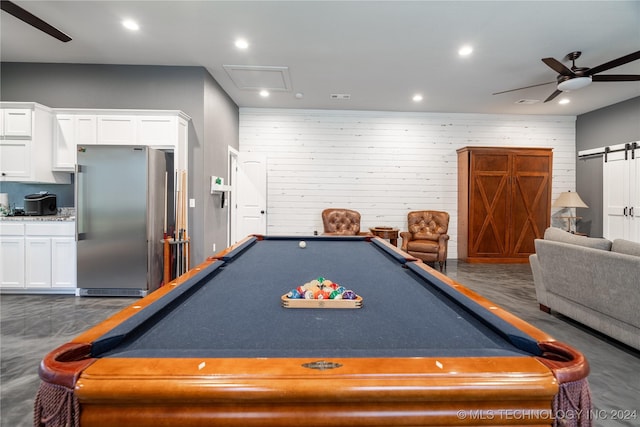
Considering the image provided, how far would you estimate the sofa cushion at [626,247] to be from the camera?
2374 mm

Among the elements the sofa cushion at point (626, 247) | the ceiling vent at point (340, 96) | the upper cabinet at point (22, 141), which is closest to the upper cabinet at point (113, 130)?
the upper cabinet at point (22, 141)

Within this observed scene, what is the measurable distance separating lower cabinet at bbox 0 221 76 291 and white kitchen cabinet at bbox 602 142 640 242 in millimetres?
8245

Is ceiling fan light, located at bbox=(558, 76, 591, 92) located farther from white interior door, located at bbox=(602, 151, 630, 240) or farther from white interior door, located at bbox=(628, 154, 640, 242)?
white interior door, located at bbox=(602, 151, 630, 240)

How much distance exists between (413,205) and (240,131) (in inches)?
147

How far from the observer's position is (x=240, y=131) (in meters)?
6.30

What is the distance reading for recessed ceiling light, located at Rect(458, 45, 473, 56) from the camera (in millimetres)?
3776

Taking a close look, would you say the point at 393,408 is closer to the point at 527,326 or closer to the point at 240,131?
the point at 527,326

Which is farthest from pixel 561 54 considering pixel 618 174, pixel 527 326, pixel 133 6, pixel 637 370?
pixel 133 6

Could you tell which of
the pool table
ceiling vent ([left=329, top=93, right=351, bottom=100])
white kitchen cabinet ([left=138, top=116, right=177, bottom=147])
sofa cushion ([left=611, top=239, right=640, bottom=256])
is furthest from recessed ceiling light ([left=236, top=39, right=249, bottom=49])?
sofa cushion ([left=611, top=239, right=640, bottom=256])

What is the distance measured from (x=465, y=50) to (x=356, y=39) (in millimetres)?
1343

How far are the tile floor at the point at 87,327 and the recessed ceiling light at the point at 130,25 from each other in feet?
9.87

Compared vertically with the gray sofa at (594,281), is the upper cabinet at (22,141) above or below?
above

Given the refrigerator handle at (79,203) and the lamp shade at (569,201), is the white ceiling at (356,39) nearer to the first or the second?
the refrigerator handle at (79,203)

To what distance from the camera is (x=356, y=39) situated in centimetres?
364
